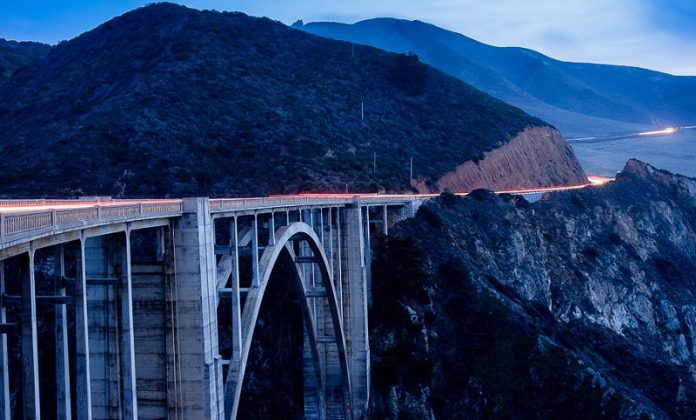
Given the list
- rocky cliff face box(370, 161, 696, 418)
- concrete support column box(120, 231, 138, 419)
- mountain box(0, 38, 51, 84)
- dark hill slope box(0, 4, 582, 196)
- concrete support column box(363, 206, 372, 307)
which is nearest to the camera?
concrete support column box(120, 231, 138, 419)

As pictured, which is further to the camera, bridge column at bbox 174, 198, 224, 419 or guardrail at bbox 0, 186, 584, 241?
bridge column at bbox 174, 198, 224, 419

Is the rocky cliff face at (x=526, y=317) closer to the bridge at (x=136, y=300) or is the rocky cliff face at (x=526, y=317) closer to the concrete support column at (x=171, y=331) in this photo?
the bridge at (x=136, y=300)

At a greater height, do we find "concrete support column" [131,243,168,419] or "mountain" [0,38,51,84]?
"mountain" [0,38,51,84]

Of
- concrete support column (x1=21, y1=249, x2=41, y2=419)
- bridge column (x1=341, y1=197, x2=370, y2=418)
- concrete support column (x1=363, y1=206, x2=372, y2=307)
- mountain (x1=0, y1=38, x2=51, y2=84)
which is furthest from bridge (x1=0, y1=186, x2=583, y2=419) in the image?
mountain (x1=0, y1=38, x2=51, y2=84)

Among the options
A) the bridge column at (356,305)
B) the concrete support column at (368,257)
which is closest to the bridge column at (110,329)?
the bridge column at (356,305)

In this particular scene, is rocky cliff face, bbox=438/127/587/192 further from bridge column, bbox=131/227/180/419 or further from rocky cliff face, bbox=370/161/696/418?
bridge column, bbox=131/227/180/419

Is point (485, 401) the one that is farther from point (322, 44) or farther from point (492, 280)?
point (322, 44)

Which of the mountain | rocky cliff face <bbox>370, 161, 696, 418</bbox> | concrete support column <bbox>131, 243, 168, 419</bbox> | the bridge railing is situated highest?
the mountain
